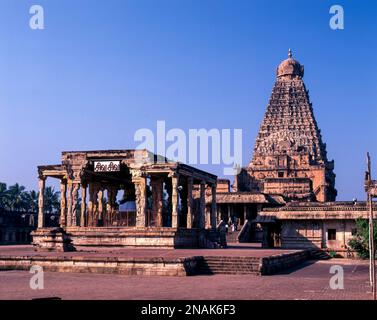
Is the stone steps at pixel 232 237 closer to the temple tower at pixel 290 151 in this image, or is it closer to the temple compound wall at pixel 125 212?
the temple compound wall at pixel 125 212

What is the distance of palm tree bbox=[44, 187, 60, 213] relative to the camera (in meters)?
100

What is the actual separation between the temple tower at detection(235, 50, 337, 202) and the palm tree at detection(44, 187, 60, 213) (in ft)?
113

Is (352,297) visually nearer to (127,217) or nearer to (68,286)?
(68,286)

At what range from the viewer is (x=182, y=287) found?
66.1ft

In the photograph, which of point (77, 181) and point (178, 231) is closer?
point (178, 231)

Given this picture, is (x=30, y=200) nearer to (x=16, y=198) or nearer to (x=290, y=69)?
(x=16, y=198)

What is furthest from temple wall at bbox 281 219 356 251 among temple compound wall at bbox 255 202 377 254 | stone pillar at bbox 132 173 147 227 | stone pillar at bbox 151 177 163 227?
stone pillar at bbox 132 173 147 227

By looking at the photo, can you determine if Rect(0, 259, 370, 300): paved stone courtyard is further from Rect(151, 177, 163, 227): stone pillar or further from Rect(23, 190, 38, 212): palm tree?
Rect(23, 190, 38, 212): palm tree

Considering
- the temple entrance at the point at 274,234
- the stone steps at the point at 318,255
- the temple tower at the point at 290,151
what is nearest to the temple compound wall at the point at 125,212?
the temple entrance at the point at 274,234

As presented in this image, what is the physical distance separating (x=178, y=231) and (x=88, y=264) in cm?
1364

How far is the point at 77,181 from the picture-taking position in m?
43.5

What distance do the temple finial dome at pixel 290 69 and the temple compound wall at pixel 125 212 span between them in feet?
201

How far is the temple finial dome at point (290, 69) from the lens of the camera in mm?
105125
